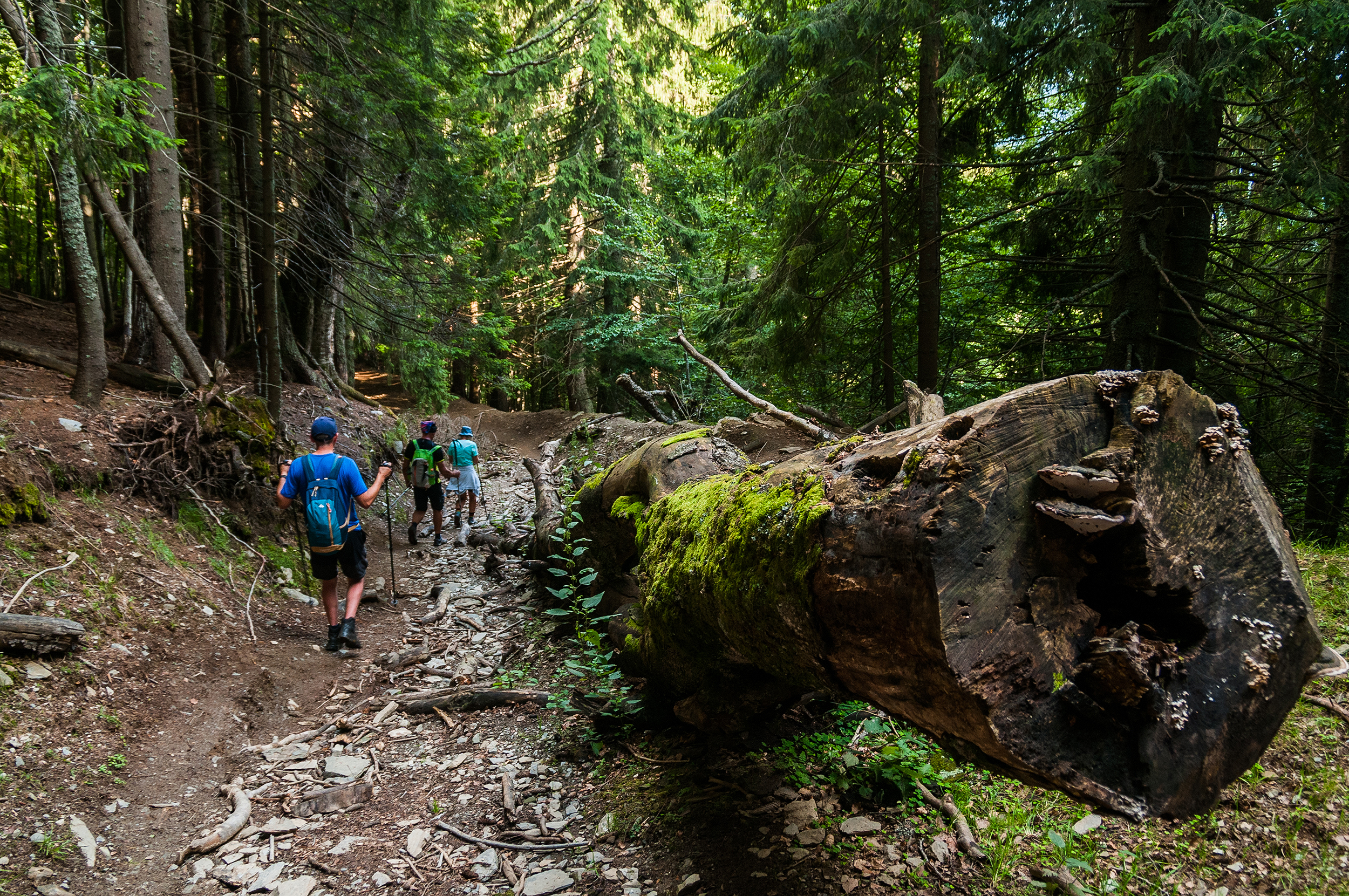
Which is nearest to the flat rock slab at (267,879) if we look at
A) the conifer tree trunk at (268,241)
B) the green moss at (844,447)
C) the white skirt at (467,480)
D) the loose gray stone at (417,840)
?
the loose gray stone at (417,840)

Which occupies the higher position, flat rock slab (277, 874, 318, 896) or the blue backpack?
the blue backpack

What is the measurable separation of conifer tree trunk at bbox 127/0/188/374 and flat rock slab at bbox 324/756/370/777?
21.2 feet

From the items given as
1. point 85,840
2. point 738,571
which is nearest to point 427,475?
point 85,840

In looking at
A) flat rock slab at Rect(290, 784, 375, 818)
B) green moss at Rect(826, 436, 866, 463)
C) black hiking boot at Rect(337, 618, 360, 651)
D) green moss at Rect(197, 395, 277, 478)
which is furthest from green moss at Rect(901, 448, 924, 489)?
green moss at Rect(197, 395, 277, 478)

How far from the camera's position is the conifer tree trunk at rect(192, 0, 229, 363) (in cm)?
859

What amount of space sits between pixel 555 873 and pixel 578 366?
17.5 meters

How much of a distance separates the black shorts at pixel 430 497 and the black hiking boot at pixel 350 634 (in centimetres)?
357

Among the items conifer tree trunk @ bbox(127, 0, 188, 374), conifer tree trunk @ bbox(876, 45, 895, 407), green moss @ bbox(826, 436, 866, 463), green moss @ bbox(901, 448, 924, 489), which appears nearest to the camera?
green moss @ bbox(901, 448, 924, 489)

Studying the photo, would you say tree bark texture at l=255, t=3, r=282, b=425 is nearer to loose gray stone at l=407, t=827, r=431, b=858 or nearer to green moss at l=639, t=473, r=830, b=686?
loose gray stone at l=407, t=827, r=431, b=858

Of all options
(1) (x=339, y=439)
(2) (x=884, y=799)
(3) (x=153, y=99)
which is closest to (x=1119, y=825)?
(2) (x=884, y=799)

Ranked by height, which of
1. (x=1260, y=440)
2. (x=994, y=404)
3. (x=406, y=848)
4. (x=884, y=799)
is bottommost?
(x=406, y=848)

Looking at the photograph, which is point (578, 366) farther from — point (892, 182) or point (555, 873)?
point (555, 873)

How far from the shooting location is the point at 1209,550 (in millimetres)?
1628

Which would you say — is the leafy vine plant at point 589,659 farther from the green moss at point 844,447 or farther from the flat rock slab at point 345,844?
the green moss at point 844,447
